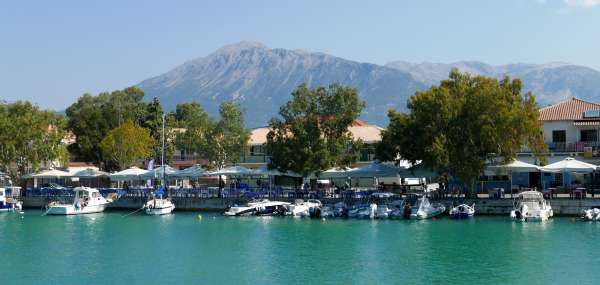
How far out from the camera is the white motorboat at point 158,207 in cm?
7412

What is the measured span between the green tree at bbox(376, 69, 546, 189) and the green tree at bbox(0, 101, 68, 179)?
40916 mm


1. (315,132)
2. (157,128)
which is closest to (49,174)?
(157,128)

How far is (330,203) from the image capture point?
71438 millimetres

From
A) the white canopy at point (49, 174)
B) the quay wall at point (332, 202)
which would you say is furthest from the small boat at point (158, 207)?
the white canopy at point (49, 174)

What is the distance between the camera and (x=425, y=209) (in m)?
64.9

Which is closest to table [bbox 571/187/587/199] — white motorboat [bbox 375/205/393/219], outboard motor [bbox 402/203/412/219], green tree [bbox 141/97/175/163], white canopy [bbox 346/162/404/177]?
outboard motor [bbox 402/203/412/219]

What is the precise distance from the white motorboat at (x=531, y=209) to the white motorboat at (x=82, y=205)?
3891 cm

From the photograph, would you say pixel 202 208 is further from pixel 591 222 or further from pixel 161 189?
pixel 591 222

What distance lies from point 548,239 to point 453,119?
1630 centimetres

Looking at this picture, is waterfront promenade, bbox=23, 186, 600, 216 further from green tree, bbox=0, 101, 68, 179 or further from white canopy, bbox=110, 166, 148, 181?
green tree, bbox=0, 101, 68, 179

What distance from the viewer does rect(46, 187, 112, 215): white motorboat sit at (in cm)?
7556

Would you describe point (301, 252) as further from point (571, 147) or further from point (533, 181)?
point (571, 147)

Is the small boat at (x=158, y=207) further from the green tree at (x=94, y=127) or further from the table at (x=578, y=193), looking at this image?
the table at (x=578, y=193)

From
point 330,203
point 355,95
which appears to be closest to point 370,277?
point 330,203
